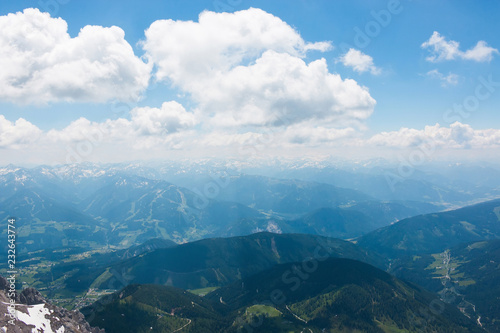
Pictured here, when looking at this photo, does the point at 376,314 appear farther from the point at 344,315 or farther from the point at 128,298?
the point at 128,298

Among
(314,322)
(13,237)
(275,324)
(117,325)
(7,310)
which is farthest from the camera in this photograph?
(314,322)

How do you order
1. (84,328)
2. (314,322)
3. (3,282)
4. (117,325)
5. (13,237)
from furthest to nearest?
(314,322)
(117,325)
(84,328)
(3,282)
(13,237)

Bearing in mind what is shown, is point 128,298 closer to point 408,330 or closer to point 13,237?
point 13,237

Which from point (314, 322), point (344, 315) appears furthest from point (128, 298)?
point (344, 315)

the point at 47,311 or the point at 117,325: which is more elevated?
the point at 47,311

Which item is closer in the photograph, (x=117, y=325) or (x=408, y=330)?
(x=117, y=325)

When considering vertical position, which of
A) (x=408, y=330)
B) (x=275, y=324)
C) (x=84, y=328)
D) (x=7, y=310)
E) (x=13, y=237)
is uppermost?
(x=13, y=237)

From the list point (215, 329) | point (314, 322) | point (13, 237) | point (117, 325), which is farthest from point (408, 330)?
point (13, 237)
